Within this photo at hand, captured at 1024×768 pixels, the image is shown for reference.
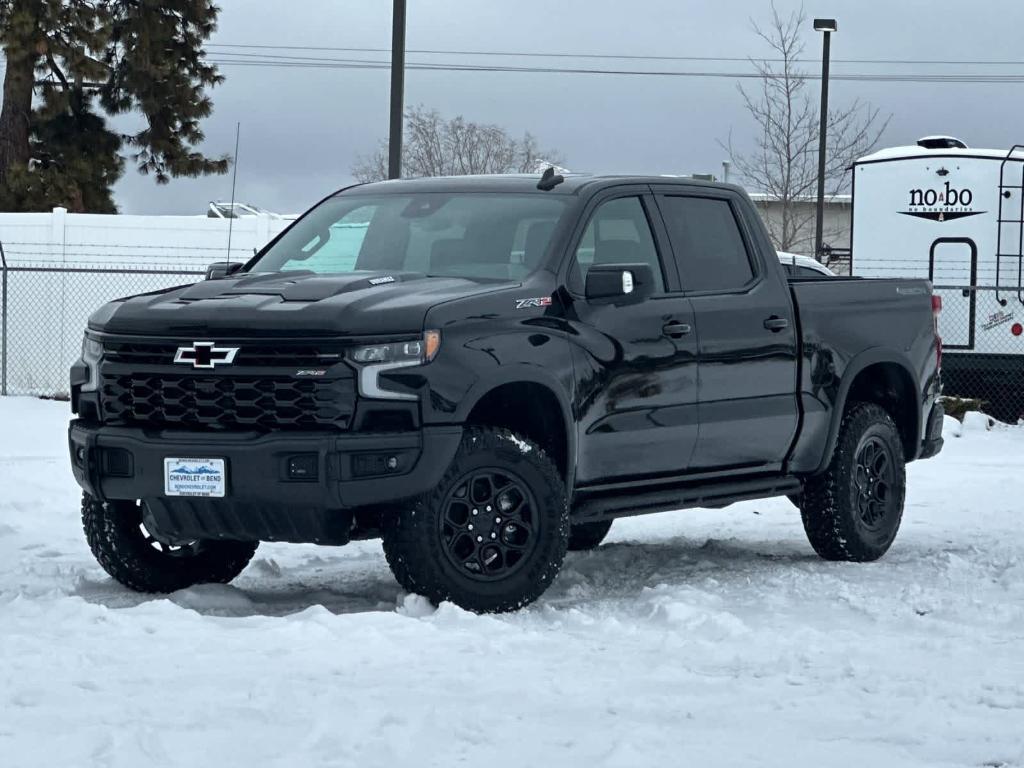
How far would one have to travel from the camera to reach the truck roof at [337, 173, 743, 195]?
27.7 feet

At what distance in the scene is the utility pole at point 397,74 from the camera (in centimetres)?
2009

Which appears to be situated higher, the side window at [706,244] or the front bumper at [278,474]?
the side window at [706,244]

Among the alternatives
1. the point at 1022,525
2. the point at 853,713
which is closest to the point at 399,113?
the point at 1022,525

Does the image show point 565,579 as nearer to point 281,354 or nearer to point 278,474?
point 278,474

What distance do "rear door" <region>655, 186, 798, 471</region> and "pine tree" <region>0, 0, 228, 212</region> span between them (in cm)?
2466

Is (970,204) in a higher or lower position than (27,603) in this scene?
higher

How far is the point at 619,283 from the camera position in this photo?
7.89m

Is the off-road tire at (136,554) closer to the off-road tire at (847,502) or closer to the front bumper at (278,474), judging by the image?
the front bumper at (278,474)

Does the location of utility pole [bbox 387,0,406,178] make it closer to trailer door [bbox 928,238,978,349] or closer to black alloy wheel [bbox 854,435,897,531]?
trailer door [bbox 928,238,978,349]

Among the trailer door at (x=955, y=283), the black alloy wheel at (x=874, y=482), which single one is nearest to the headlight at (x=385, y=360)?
the black alloy wheel at (x=874, y=482)

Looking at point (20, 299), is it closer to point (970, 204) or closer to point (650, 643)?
point (970, 204)

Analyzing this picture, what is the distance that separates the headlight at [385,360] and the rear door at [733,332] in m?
1.82

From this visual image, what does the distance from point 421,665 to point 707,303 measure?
2985mm

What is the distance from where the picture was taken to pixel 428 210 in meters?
8.50
